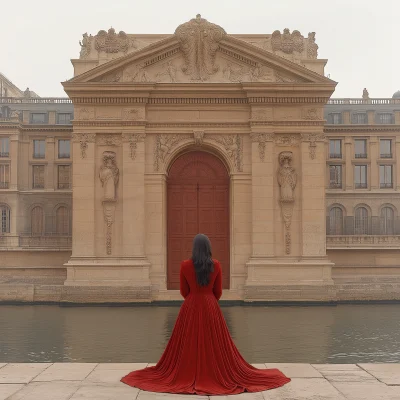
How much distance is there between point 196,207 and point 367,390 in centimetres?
1932

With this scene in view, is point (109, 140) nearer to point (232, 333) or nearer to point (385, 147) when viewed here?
point (232, 333)

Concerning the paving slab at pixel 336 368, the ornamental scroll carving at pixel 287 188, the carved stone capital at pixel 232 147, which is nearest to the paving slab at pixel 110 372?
the paving slab at pixel 336 368

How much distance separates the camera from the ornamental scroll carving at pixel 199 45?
94.0ft

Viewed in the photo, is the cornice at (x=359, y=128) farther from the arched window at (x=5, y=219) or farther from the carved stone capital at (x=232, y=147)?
the carved stone capital at (x=232, y=147)

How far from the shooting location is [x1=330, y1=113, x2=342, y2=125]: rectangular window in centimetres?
7462

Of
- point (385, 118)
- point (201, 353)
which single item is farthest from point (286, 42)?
point (385, 118)

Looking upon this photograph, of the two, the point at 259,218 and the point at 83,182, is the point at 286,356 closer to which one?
the point at 259,218

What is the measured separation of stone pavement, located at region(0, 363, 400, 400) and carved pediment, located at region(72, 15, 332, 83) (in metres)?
17.8

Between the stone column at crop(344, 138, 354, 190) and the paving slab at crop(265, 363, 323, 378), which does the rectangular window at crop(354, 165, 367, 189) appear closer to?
the stone column at crop(344, 138, 354, 190)

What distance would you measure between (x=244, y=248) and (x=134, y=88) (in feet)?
26.7

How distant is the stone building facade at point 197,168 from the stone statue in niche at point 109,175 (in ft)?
0.14

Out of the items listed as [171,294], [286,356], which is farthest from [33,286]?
[286,356]

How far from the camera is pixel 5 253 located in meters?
30.7

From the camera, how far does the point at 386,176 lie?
245 ft
